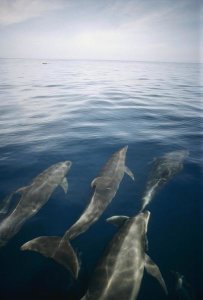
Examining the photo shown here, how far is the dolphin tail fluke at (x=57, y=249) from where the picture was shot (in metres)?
7.00

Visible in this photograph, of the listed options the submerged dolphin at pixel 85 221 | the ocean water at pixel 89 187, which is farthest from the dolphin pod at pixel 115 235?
the ocean water at pixel 89 187

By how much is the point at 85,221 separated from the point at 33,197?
8.80 feet

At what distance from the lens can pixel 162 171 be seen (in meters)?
11.5

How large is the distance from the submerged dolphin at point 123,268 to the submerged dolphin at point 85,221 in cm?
108

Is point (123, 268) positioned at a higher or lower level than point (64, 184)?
lower

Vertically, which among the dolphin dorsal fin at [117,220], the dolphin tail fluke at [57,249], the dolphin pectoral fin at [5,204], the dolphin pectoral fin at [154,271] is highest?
the dolphin pectoral fin at [5,204]

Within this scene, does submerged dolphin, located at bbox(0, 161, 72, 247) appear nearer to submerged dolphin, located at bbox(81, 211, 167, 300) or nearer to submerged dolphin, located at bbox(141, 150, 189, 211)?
submerged dolphin, located at bbox(81, 211, 167, 300)

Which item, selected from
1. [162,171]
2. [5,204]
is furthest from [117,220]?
[5,204]

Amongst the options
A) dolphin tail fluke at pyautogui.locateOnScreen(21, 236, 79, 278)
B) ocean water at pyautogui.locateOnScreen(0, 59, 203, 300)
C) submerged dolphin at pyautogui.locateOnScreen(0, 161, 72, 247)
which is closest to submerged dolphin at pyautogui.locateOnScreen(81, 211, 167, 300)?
ocean water at pyautogui.locateOnScreen(0, 59, 203, 300)

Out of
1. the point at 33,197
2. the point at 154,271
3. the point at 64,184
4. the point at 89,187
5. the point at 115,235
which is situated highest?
the point at 33,197

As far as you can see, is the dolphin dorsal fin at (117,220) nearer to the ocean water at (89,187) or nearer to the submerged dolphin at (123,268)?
the submerged dolphin at (123,268)

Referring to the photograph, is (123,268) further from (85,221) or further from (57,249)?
(85,221)

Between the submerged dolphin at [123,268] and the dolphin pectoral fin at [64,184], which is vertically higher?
the dolphin pectoral fin at [64,184]

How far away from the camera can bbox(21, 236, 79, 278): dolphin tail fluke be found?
7.00 meters
